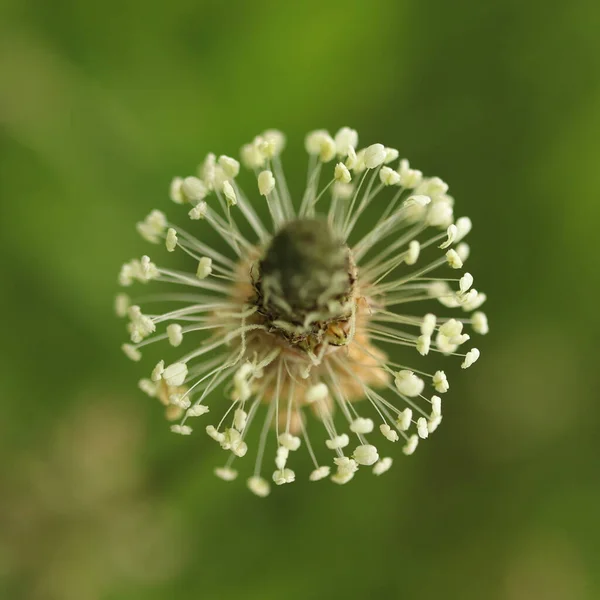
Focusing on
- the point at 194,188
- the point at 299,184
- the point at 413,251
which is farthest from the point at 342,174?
the point at 299,184

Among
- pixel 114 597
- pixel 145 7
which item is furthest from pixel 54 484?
pixel 145 7

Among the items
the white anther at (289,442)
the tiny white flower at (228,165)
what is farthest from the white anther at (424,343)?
the tiny white flower at (228,165)

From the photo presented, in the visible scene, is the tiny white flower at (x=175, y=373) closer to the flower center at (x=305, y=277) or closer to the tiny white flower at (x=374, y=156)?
the flower center at (x=305, y=277)

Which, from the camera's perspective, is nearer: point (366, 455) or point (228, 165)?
point (366, 455)

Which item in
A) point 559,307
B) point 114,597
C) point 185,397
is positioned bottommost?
point 114,597

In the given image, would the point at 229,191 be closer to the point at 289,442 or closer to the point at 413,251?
the point at 413,251

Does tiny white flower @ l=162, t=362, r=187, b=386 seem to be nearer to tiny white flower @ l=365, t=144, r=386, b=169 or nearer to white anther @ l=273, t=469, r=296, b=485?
white anther @ l=273, t=469, r=296, b=485

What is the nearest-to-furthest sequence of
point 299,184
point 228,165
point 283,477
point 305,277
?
point 305,277 → point 283,477 → point 228,165 → point 299,184

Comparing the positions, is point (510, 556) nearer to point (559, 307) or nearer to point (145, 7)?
point (559, 307)

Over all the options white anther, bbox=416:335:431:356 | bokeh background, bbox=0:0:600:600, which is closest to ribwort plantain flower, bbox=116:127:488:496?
white anther, bbox=416:335:431:356
